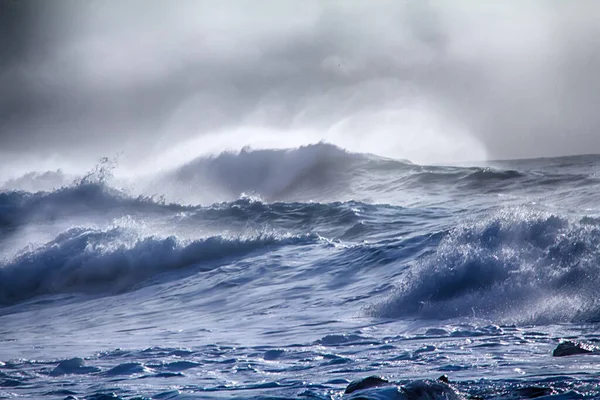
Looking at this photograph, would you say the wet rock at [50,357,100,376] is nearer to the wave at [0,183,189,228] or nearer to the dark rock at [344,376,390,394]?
the dark rock at [344,376,390,394]

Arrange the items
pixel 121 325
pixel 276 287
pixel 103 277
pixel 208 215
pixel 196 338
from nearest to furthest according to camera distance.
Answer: pixel 196 338, pixel 121 325, pixel 276 287, pixel 103 277, pixel 208 215

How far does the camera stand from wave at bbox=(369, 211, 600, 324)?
7.85m

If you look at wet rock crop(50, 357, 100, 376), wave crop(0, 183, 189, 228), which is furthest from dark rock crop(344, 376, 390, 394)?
wave crop(0, 183, 189, 228)

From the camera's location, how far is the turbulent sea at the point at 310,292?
5879mm

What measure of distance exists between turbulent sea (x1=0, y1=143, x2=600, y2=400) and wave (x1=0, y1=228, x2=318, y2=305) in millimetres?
41

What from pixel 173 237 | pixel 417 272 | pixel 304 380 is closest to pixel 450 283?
pixel 417 272

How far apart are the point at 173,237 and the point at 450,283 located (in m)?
7.16

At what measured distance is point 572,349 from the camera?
5871 millimetres

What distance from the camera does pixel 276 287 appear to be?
11.1 m

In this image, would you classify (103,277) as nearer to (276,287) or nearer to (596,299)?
(276,287)

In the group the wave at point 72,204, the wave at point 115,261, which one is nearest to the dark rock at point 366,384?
the wave at point 115,261

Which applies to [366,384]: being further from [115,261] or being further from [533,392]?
[115,261]

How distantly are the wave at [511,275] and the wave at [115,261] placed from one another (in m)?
4.75

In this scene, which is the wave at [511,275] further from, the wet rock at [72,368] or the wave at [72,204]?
the wave at [72,204]
